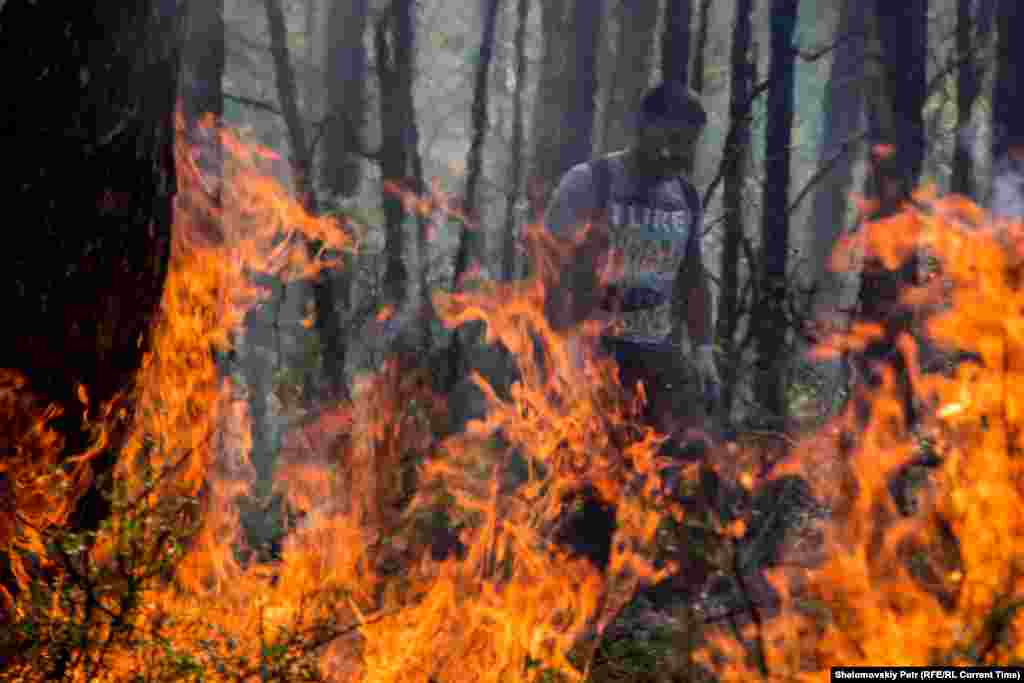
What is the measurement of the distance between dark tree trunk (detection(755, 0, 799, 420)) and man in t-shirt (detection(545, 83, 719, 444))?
1.90 meters

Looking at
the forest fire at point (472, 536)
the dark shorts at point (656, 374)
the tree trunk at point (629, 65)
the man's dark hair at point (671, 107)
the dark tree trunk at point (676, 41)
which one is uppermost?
the tree trunk at point (629, 65)

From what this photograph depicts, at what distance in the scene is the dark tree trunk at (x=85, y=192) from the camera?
4.35 m

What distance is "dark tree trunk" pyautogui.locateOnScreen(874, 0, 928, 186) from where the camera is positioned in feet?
23.2

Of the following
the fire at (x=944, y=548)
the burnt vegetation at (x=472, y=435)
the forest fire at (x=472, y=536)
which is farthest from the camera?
the burnt vegetation at (x=472, y=435)

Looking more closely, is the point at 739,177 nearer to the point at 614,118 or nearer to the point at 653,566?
the point at 653,566

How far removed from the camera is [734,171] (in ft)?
27.6

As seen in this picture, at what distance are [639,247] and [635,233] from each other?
8 centimetres

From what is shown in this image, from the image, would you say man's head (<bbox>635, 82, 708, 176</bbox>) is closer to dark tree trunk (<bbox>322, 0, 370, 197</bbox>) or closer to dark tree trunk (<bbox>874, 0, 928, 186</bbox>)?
dark tree trunk (<bbox>874, 0, 928, 186</bbox>)

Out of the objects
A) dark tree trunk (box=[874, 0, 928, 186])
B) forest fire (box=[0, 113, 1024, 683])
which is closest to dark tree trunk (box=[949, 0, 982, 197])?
forest fire (box=[0, 113, 1024, 683])

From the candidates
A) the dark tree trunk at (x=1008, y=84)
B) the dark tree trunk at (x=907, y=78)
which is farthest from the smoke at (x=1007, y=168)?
the dark tree trunk at (x=907, y=78)

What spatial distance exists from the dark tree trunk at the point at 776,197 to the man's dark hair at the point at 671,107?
2.03 meters

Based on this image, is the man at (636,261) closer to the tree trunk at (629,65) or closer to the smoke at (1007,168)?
the smoke at (1007,168)

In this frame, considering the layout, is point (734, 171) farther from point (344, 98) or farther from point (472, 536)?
point (344, 98)

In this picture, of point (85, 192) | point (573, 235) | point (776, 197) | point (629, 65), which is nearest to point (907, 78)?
point (776, 197)
